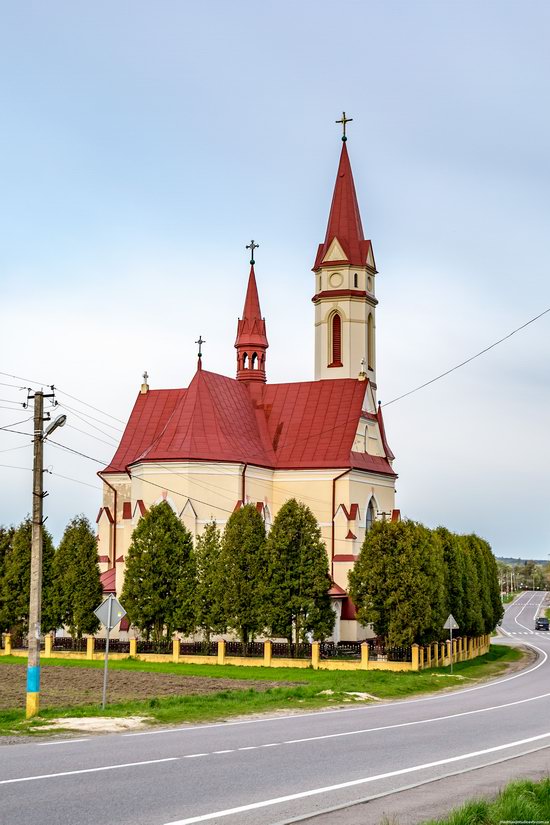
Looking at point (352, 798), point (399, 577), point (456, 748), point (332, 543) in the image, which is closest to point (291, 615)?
point (399, 577)

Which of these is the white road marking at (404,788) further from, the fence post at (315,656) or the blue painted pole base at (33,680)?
the fence post at (315,656)

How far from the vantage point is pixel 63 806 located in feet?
34.7

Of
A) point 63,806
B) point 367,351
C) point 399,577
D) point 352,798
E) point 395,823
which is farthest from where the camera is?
point 367,351

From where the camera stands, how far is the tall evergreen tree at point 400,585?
4634 centimetres

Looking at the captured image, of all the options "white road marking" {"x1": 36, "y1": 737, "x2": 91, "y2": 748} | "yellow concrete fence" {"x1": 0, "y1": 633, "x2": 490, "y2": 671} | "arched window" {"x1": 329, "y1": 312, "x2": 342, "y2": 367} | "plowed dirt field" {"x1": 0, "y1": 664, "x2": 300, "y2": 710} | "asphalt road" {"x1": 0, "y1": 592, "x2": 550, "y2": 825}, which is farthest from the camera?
"arched window" {"x1": 329, "y1": 312, "x2": 342, "y2": 367}

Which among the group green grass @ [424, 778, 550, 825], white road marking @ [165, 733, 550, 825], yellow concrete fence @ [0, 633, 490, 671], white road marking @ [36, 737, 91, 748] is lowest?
yellow concrete fence @ [0, 633, 490, 671]

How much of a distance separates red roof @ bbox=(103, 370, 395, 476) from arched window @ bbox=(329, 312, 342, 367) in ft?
10.4

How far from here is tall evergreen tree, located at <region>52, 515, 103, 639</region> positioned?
53.0 metres

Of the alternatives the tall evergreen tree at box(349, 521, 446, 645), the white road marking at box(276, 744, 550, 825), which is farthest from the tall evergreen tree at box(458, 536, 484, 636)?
the white road marking at box(276, 744, 550, 825)

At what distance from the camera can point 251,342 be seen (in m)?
67.5

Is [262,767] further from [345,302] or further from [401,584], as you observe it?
[345,302]

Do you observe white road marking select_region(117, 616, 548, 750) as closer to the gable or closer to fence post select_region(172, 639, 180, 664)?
fence post select_region(172, 639, 180, 664)

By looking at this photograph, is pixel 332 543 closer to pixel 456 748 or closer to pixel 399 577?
pixel 399 577

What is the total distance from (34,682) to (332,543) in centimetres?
3836
